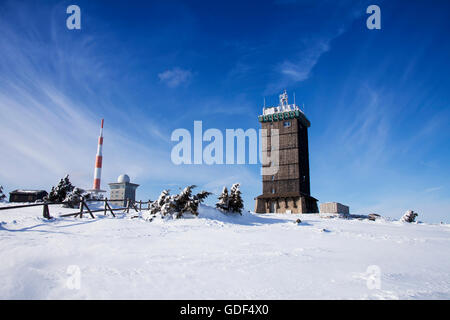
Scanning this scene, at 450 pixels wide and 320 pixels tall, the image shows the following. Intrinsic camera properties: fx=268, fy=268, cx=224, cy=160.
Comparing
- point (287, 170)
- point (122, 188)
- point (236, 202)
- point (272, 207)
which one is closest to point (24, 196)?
point (122, 188)

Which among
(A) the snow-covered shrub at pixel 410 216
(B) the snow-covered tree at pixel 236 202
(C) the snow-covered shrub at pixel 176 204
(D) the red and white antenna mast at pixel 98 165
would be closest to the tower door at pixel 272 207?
(A) the snow-covered shrub at pixel 410 216

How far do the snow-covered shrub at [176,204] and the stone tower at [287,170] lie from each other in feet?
77.1

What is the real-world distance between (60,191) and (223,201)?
1006 inches

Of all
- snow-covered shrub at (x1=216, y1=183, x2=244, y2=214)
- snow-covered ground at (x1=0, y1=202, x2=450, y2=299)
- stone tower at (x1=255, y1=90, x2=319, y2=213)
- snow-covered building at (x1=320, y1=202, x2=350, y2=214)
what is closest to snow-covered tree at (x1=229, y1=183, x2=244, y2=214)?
snow-covered shrub at (x1=216, y1=183, x2=244, y2=214)

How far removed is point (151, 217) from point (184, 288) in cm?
1128

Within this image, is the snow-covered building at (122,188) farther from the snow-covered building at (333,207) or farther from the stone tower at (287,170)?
the snow-covered building at (333,207)

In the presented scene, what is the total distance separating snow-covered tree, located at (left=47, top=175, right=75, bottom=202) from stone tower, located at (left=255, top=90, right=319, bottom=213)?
25.4m

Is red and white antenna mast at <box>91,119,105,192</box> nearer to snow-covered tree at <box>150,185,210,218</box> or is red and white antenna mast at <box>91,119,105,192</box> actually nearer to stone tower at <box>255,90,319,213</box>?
stone tower at <box>255,90,319,213</box>

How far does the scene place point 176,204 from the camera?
619 inches

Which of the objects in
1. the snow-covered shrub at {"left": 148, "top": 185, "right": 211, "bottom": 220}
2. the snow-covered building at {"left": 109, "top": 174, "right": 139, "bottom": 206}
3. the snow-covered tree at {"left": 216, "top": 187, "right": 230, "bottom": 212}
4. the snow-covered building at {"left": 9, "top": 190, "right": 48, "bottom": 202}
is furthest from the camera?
the snow-covered building at {"left": 109, "top": 174, "right": 139, "bottom": 206}

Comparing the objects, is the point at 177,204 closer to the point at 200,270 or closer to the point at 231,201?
the point at 231,201

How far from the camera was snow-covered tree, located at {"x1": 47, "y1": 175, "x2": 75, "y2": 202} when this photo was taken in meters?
33.4

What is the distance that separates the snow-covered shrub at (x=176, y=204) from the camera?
50.4ft
